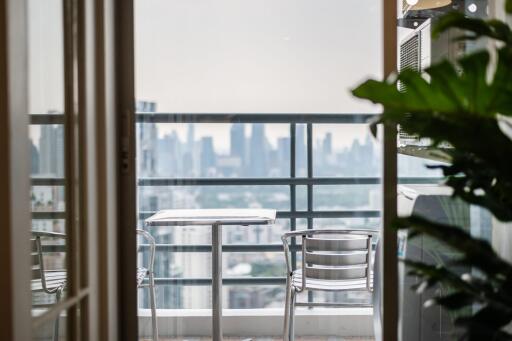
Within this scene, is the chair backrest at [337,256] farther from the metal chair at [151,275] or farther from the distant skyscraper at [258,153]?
the metal chair at [151,275]

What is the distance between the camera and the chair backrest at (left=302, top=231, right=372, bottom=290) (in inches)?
119

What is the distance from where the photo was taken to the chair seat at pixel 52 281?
5.80 ft

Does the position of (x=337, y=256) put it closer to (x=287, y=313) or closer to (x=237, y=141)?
(x=287, y=313)

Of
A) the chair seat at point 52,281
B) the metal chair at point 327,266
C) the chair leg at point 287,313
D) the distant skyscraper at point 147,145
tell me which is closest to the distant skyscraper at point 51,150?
the chair seat at point 52,281

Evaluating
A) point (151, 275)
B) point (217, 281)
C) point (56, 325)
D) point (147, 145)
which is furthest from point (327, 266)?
point (56, 325)

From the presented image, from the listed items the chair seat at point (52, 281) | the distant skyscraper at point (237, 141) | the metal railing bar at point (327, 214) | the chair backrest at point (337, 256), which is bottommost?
the chair backrest at point (337, 256)

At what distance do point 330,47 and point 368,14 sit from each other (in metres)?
0.24

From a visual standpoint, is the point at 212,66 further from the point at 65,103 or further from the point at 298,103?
the point at 65,103

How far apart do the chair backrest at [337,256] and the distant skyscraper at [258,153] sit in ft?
1.29

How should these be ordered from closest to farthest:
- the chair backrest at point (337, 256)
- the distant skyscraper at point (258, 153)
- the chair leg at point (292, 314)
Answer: the distant skyscraper at point (258, 153)
the chair backrest at point (337, 256)
the chair leg at point (292, 314)

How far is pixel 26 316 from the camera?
5.37ft

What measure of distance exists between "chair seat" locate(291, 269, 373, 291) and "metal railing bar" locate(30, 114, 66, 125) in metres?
1.66

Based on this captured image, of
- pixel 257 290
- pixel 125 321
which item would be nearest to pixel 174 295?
pixel 125 321

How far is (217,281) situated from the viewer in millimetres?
2994
